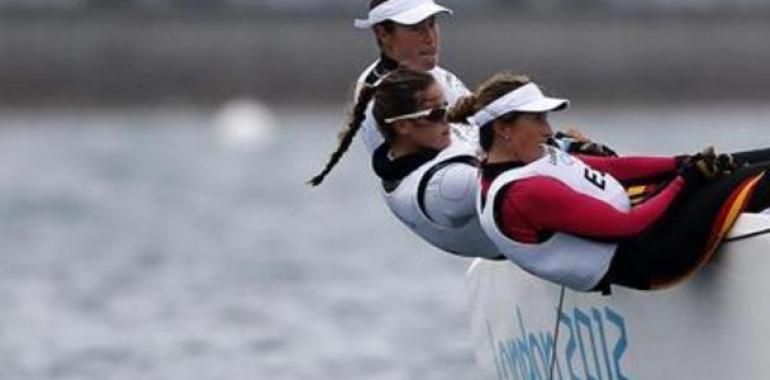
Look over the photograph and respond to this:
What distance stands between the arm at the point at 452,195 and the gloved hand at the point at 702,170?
2.53ft

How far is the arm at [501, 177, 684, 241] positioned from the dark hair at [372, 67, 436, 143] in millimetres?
702

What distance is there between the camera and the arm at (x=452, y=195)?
747cm

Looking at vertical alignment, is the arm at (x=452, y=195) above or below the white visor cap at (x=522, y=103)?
below

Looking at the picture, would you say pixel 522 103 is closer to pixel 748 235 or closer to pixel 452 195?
pixel 748 235

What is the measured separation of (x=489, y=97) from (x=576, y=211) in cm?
36

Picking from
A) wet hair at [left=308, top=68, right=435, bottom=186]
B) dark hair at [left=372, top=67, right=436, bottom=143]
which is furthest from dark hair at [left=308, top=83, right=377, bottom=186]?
dark hair at [left=372, top=67, right=436, bottom=143]

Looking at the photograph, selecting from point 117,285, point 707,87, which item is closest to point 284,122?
point 707,87

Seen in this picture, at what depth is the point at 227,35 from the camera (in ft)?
163

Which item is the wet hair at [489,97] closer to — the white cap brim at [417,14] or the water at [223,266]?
the white cap brim at [417,14]

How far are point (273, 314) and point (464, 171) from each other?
1030cm

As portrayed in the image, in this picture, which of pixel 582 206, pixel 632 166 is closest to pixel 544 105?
pixel 582 206

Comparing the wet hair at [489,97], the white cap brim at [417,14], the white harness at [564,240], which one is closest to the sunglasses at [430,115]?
the white cap brim at [417,14]

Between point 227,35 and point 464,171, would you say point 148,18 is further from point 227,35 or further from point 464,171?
point 464,171

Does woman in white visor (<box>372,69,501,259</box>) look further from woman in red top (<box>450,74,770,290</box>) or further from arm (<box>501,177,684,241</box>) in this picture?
arm (<box>501,177,684,241</box>)
